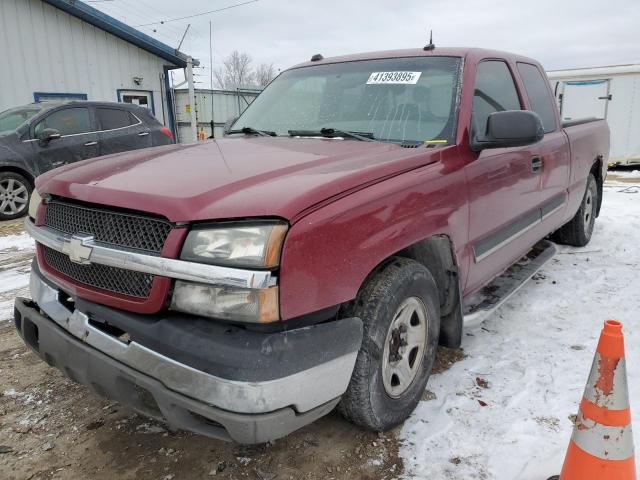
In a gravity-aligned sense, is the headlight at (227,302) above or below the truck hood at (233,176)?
below

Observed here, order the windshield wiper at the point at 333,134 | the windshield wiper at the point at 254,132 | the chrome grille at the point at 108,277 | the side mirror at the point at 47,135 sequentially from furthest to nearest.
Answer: the side mirror at the point at 47,135 < the windshield wiper at the point at 254,132 < the windshield wiper at the point at 333,134 < the chrome grille at the point at 108,277

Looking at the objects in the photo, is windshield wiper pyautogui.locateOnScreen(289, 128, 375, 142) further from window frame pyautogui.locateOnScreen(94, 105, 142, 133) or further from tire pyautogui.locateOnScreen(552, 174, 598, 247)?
window frame pyautogui.locateOnScreen(94, 105, 142, 133)

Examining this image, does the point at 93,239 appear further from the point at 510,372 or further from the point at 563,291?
the point at 563,291

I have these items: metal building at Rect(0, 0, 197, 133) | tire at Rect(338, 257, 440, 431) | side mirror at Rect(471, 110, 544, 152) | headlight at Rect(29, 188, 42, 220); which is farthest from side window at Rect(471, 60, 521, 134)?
metal building at Rect(0, 0, 197, 133)

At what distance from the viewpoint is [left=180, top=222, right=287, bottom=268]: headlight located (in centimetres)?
167

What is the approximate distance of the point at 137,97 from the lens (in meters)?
14.6

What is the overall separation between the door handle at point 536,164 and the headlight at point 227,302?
Result: 2566 mm

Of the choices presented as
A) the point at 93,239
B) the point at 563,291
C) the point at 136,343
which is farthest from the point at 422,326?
the point at 563,291

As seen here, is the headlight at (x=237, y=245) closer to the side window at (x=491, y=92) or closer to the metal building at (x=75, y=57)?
the side window at (x=491, y=92)

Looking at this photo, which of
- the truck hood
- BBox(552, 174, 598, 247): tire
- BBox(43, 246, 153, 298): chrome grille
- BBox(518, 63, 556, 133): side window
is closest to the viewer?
the truck hood

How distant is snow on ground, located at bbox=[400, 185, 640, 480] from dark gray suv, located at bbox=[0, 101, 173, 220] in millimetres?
6946

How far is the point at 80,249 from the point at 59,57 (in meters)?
13.1

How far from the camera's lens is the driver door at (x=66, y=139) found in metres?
7.62

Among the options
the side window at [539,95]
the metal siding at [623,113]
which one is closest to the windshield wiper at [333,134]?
the side window at [539,95]
